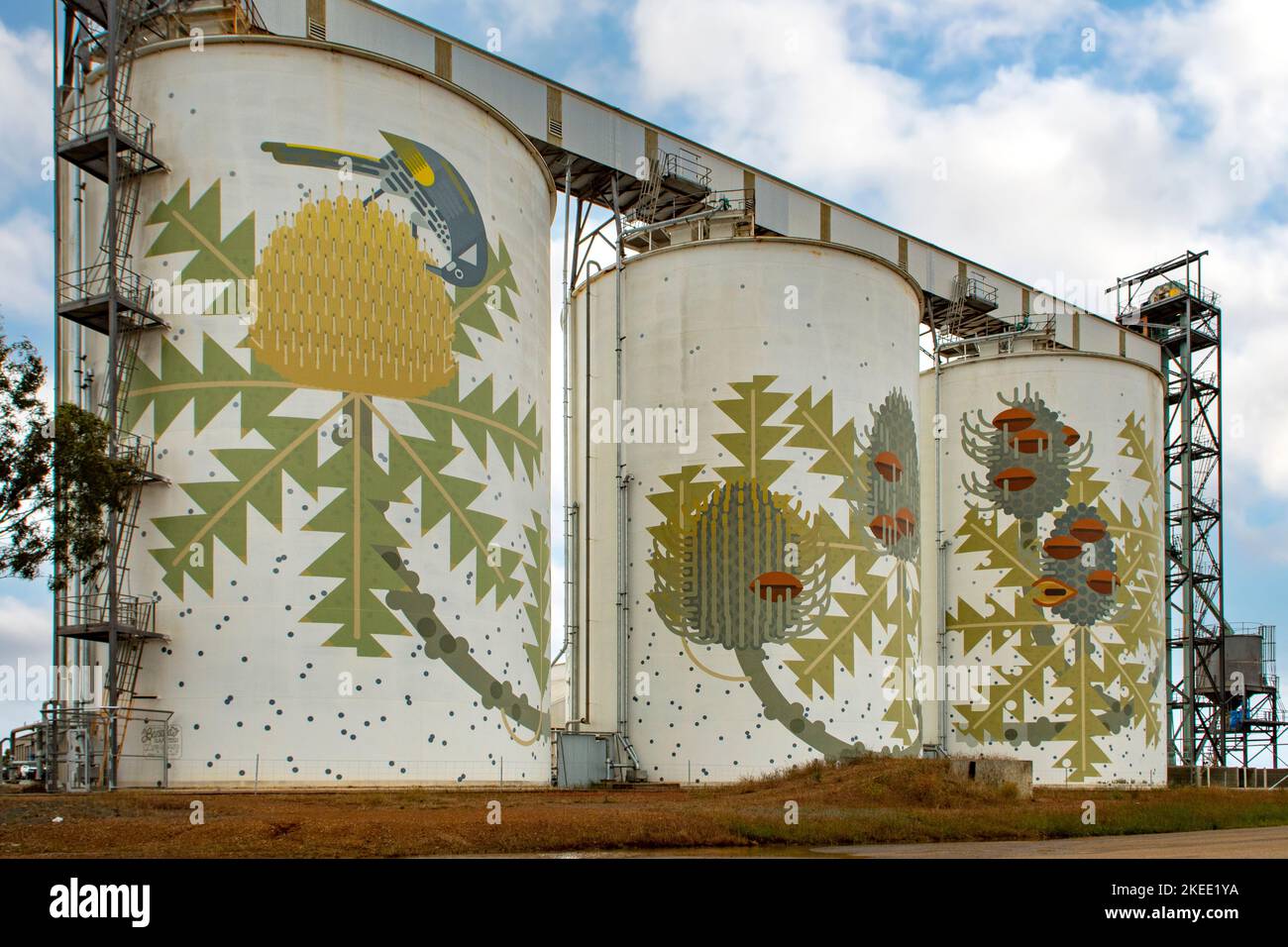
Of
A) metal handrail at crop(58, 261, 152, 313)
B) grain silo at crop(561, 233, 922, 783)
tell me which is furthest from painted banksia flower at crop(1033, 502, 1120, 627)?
metal handrail at crop(58, 261, 152, 313)

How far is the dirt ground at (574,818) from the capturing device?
656 inches

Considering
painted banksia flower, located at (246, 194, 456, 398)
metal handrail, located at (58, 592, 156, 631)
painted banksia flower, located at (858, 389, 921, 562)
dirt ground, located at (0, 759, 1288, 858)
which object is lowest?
dirt ground, located at (0, 759, 1288, 858)

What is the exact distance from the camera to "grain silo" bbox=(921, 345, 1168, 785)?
49375 millimetres

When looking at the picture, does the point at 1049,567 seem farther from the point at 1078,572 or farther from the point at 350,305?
the point at 350,305

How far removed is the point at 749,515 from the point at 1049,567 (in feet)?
53.9

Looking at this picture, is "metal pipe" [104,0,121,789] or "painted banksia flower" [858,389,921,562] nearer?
"metal pipe" [104,0,121,789]

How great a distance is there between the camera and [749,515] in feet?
127

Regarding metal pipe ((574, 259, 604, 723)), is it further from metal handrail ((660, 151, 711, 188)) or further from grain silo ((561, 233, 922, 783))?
metal handrail ((660, 151, 711, 188))

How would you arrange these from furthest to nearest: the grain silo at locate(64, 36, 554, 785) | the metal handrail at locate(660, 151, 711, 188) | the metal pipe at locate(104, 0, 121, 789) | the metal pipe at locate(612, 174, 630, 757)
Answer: the metal handrail at locate(660, 151, 711, 188)
the metal pipe at locate(612, 174, 630, 757)
the grain silo at locate(64, 36, 554, 785)
the metal pipe at locate(104, 0, 121, 789)

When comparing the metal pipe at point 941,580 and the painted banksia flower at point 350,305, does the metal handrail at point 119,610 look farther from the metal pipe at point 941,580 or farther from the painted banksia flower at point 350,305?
the metal pipe at point 941,580

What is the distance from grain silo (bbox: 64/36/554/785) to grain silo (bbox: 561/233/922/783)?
306 inches

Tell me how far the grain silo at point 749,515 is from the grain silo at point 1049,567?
9034 millimetres
